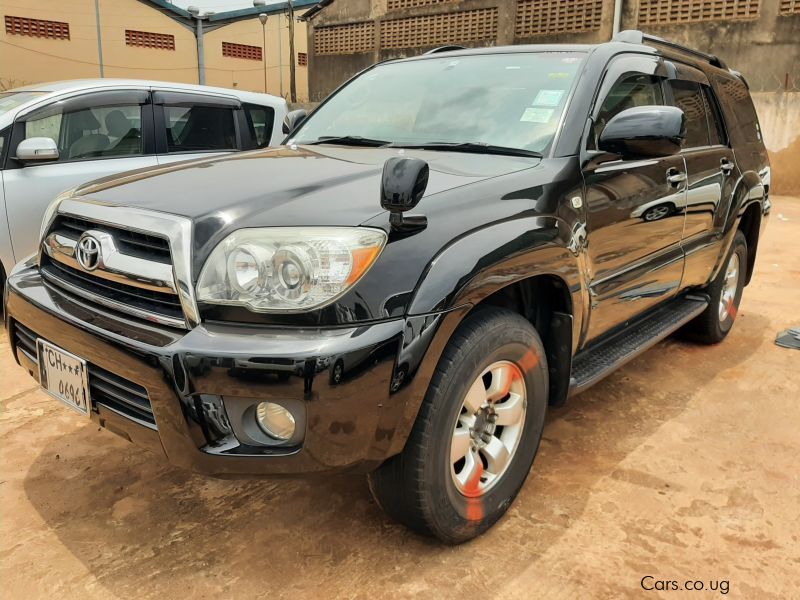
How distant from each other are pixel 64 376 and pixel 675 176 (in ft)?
9.06

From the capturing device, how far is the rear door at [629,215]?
262 cm

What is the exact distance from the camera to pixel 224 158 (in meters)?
2.64

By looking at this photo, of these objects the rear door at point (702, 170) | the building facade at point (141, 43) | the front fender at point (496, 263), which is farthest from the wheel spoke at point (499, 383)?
the building facade at point (141, 43)

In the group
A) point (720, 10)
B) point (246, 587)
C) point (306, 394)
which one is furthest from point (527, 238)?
point (720, 10)

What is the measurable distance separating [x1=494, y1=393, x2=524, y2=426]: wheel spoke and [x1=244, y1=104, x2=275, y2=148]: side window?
4347 millimetres

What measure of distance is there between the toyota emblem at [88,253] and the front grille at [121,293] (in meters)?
0.04

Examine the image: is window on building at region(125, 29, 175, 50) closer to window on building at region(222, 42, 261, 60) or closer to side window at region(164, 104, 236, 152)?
window on building at region(222, 42, 261, 60)

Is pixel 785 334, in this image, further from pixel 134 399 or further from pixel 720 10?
pixel 720 10

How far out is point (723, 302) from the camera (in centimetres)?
434

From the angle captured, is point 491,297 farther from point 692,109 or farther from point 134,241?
point 692,109

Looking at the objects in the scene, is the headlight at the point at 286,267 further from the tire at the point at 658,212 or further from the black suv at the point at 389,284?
the tire at the point at 658,212

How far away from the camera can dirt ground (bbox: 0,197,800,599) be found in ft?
6.65

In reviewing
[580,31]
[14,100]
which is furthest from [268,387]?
[580,31]

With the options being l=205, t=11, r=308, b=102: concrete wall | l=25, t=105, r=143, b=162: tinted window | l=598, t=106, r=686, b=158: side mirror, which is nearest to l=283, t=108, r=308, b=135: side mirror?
l=598, t=106, r=686, b=158: side mirror
